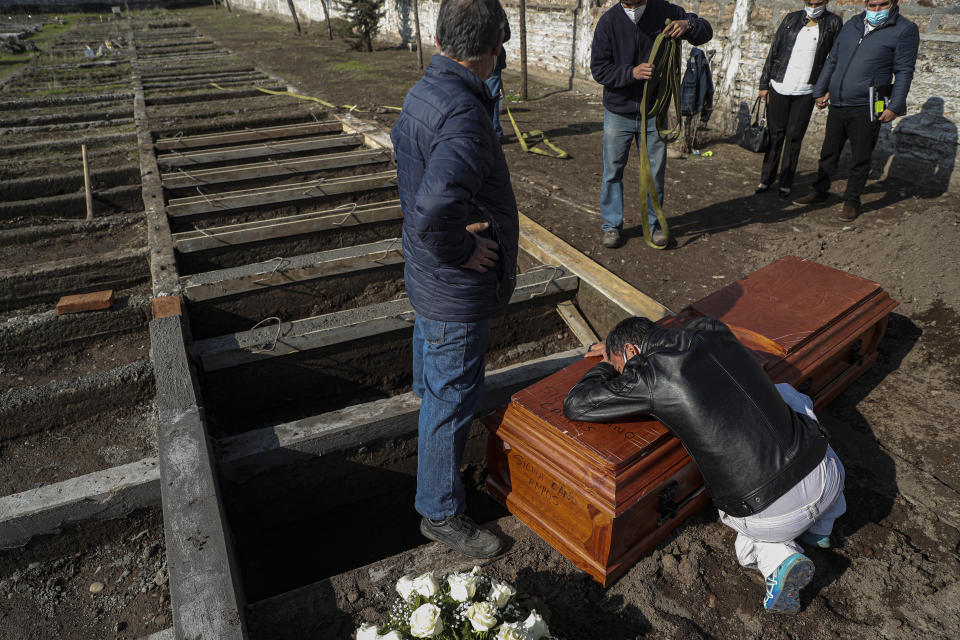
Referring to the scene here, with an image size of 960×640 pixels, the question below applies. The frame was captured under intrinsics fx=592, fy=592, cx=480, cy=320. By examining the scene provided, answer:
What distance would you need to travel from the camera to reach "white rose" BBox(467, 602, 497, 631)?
1932mm

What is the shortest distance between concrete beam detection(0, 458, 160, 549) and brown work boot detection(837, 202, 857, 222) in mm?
5991

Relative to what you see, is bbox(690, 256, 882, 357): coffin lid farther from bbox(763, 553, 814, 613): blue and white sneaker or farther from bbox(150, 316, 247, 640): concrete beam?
bbox(150, 316, 247, 640): concrete beam

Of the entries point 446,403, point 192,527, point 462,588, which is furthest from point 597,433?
point 192,527

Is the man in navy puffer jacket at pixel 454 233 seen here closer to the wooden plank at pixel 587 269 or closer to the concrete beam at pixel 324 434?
the concrete beam at pixel 324 434

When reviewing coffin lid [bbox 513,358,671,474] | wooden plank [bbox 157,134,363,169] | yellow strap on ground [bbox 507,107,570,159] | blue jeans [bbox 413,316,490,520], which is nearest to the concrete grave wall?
yellow strap on ground [bbox 507,107,570,159]

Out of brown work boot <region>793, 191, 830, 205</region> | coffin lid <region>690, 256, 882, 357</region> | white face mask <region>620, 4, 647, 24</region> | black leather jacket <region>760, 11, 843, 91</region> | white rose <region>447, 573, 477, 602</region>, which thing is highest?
white face mask <region>620, 4, 647, 24</region>

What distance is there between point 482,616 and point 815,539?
5.45ft

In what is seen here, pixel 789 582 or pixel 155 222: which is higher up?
pixel 155 222

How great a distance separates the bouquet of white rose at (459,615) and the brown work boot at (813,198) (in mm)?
5369

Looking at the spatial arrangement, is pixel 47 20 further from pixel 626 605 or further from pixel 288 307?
pixel 626 605

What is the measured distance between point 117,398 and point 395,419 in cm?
201

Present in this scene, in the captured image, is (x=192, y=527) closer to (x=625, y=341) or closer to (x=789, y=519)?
(x=625, y=341)

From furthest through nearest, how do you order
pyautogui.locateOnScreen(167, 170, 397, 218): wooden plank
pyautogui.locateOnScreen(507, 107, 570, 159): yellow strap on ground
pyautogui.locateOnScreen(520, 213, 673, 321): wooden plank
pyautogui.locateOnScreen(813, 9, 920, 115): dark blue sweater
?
pyautogui.locateOnScreen(507, 107, 570, 159): yellow strap on ground, pyautogui.locateOnScreen(167, 170, 397, 218): wooden plank, pyautogui.locateOnScreen(813, 9, 920, 115): dark blue sweater, pyautogui.locateOnScreen(520, 213, 673, 321): wooden plank

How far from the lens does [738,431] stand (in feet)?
7.70
